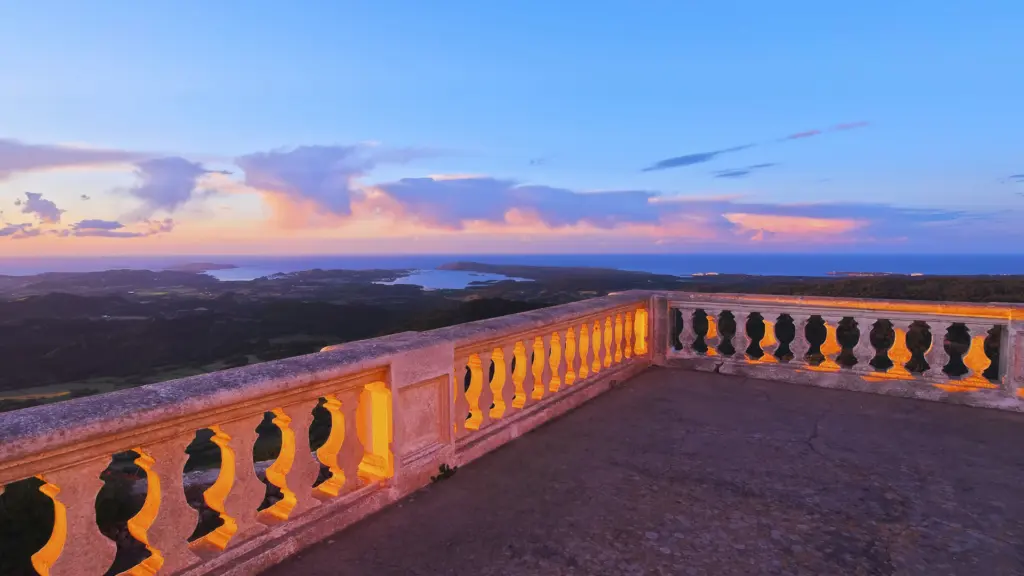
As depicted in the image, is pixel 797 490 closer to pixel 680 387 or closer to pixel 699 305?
pixel 680 387

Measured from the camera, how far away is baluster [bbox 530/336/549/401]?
16.8 feet

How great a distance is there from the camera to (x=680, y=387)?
6414mm

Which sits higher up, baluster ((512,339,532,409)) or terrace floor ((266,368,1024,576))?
baluster ((512,339,532,409))

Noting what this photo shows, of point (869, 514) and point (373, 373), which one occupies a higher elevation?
point (373, 373)

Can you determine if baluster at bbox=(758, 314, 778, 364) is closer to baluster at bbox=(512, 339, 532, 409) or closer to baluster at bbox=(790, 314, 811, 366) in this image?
baluster at bbox=(790, 314, 811, 366)

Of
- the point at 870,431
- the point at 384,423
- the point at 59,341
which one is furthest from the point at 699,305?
the point at 59,341

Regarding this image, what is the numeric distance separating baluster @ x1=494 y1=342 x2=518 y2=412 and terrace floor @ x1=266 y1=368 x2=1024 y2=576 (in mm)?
286

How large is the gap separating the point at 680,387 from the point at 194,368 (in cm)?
3599

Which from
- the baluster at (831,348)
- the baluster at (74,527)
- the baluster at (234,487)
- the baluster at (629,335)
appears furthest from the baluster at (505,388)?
the baluster at (831,348)

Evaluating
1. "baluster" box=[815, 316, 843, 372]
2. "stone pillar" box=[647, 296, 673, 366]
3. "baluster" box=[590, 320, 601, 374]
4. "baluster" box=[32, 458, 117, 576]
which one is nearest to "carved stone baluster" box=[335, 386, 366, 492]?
"baluster" box=[32, 458, 117, 576]

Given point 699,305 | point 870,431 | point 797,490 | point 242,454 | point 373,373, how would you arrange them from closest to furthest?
point 242,454, point 373,373, point 797,490, point 870,431, point 699,305

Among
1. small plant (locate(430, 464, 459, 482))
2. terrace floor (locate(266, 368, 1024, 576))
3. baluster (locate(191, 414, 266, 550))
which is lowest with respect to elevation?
terrace floor (locate(266, 368, 1024, 576))

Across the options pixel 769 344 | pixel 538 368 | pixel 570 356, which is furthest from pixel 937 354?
pixel 538 368

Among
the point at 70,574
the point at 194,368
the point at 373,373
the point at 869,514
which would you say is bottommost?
the point at 194,368
